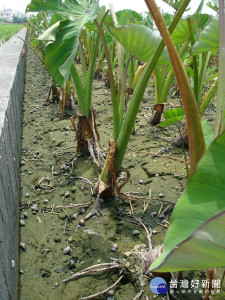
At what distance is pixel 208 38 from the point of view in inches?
27.3

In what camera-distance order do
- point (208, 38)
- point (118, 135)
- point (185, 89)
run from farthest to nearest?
point (118, 135) → point (208, 38) → point (185, 89)

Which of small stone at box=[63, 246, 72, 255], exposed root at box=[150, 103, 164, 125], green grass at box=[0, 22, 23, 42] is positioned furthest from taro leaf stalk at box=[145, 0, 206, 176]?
green grass at box=[0, 22, 23, 42]

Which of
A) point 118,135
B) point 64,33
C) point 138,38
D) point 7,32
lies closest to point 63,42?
point 64,33

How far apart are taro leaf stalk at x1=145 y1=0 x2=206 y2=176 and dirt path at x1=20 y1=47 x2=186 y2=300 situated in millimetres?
379

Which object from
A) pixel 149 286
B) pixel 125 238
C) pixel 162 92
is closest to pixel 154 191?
pixel 125 238

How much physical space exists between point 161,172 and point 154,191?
15cm

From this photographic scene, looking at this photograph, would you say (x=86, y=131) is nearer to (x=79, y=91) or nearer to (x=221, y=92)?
(x=79, y=91)

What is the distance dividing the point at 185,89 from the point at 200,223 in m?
0.27

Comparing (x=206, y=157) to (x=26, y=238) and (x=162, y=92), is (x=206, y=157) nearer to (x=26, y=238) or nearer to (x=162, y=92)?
(x=26, y=238)

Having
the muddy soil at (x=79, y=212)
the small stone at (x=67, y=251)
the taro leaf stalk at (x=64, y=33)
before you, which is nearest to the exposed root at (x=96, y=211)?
the muddy soil at (x=79, y=212)

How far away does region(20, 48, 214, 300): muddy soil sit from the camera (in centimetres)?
76

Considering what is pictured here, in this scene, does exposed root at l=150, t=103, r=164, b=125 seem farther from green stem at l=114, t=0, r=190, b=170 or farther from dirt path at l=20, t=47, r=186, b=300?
green stem at l=114, t=0, r=190, b=170

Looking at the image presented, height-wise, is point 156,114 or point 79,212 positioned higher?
point 156,114

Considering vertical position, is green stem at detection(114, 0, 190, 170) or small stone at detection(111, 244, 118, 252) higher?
green stem at detection(114, 0, 190, 170)
